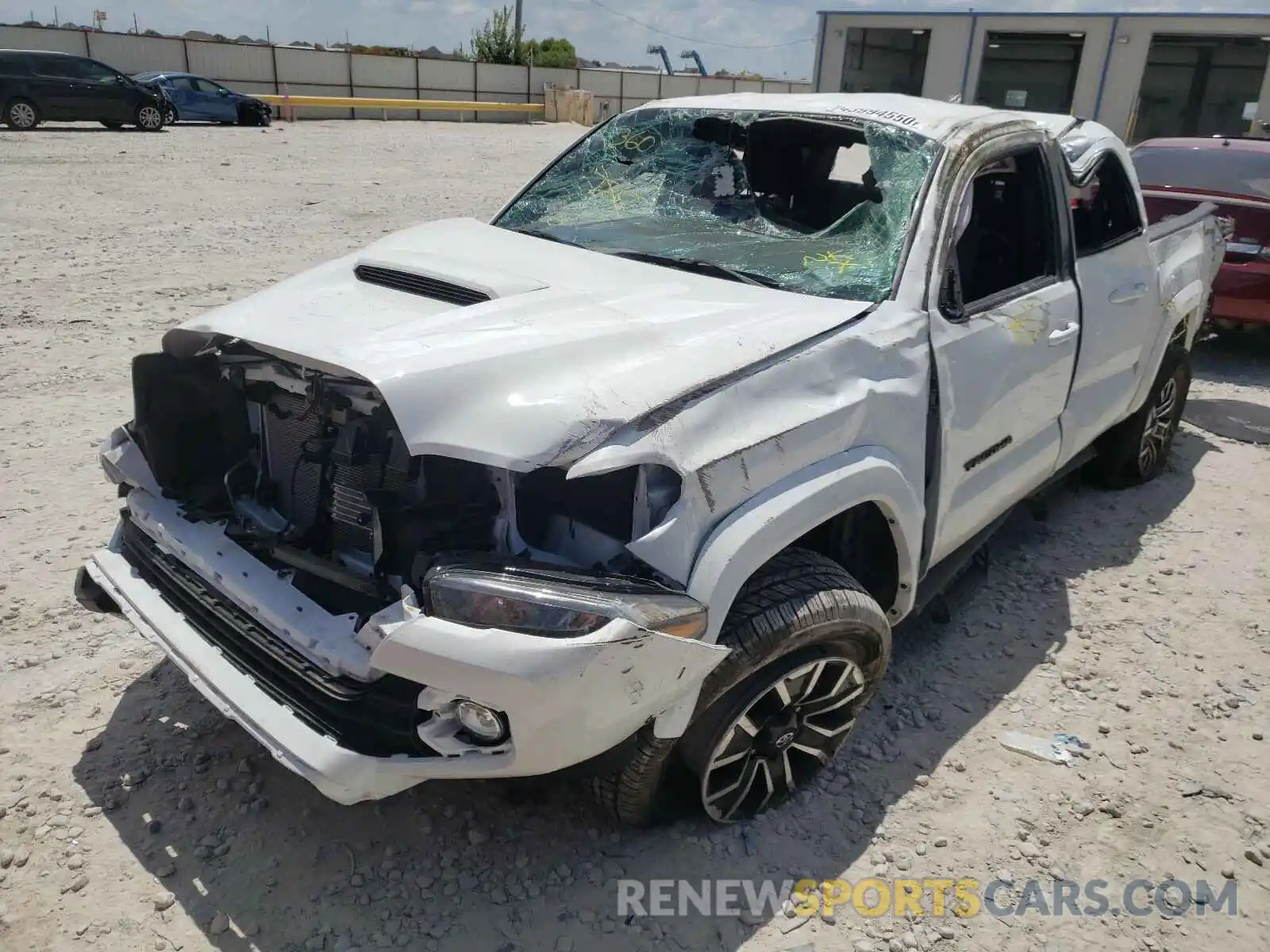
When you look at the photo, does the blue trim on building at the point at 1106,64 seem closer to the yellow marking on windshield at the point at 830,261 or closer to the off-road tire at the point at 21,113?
the off-road tire at the point at 21,113

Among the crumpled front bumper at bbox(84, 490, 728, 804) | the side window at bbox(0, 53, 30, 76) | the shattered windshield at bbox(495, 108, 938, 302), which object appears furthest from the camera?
the side window at bbox(0, 53, 30, 76)

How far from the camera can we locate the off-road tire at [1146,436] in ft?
16.3

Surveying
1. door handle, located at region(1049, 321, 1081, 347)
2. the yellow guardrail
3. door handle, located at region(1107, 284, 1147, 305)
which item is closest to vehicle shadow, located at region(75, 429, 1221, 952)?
door handle, located at region(1049, 321, 1081, 347)

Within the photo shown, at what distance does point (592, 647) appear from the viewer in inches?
79.0

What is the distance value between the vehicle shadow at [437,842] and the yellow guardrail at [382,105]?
2661cm

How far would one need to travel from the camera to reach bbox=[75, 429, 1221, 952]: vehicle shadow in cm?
244

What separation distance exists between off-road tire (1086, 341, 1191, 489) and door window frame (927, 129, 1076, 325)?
1.49 metres

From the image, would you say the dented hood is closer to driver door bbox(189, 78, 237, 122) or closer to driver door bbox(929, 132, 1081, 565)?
driver door bbox(929, 132, 1081, 565)

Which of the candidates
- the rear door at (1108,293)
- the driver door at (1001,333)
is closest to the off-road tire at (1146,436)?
the rear door at (1108,293)

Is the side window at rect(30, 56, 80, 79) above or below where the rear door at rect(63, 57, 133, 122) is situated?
above

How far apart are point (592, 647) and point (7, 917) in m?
1.67

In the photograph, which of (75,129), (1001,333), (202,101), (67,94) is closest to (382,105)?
(202,101)

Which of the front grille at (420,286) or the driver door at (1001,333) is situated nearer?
the front grille at (420,286)

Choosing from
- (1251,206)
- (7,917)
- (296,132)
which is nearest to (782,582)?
(7,917)
